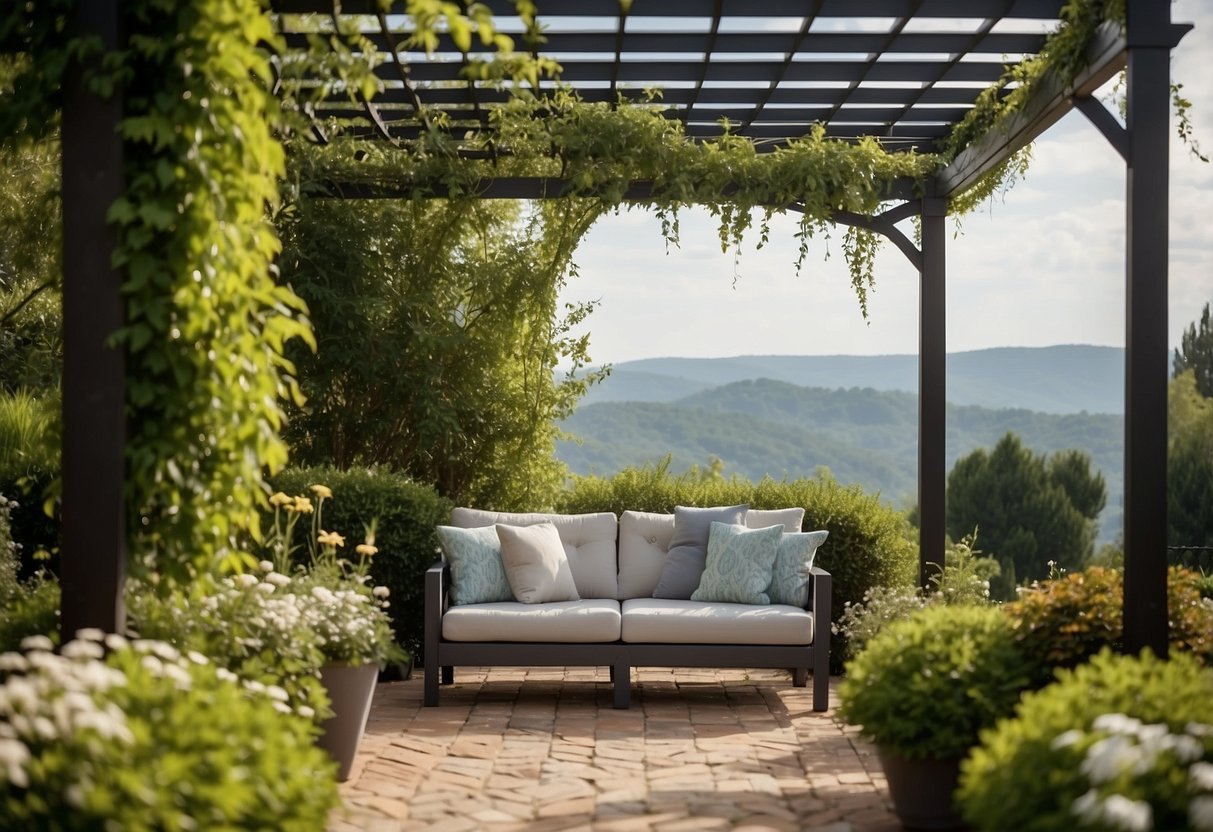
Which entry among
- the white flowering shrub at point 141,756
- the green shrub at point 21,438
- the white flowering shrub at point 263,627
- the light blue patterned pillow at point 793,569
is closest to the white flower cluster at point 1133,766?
the white flowering shrub at point 141,756

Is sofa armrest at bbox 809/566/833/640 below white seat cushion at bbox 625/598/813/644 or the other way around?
the other way around

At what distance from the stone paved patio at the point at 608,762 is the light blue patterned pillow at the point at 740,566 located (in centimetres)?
53

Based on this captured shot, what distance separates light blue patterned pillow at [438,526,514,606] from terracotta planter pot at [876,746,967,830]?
111 inches

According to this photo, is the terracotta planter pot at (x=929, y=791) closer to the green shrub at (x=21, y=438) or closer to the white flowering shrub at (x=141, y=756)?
the white flowering shrub at (x=141, y=756)

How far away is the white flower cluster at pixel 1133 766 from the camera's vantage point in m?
2.54

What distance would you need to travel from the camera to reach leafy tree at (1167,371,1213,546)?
19.2 meters

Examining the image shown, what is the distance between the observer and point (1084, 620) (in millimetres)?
4375

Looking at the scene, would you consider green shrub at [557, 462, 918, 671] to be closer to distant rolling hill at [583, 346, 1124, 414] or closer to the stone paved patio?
the stone paved patio

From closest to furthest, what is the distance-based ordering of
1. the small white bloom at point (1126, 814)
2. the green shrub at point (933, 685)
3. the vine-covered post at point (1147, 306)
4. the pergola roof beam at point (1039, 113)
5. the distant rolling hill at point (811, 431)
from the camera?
1. the small white bloom at point (1126, 814)
2. the green shrub at point (933, 685)
3. the vine-covered post at point (1147, 306)
4. the pergola roof beam at point (1039, 113)
5. the distant rolling hill at point (811, 431)

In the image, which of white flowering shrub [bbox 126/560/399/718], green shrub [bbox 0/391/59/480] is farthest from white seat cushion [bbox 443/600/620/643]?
green shrub [bbox 0/391/59/480]

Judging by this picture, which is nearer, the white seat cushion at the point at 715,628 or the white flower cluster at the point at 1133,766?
the white flower cluster at the point at 1133,766

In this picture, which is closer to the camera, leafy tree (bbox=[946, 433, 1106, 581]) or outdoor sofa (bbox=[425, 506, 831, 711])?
outdoor sofa (bbox=[425, 506, 831, 711])

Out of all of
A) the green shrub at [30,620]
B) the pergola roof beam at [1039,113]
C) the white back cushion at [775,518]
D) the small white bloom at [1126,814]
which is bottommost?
the small white bloom at [1126,814]

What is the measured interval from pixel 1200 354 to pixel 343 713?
20749mm
